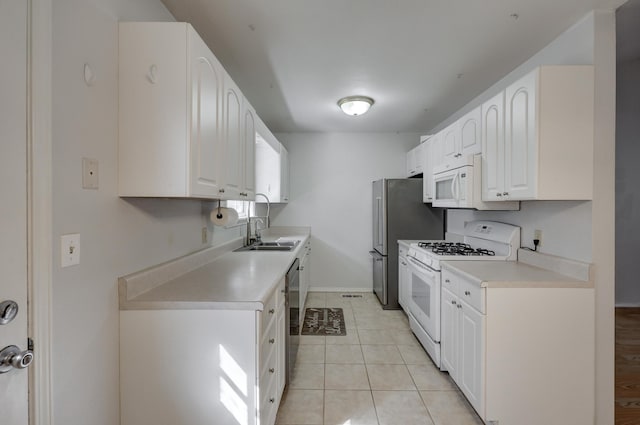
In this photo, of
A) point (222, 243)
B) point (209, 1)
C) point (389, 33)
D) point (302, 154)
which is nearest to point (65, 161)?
Answer: point (209, 1)

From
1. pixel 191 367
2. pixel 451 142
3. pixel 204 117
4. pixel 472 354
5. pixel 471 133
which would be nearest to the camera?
pixel 191 367

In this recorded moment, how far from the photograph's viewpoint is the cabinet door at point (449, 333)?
7.21 ft

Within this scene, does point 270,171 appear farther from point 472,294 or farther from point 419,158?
point 472,294

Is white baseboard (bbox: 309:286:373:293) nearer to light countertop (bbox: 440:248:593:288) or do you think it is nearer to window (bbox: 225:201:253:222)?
window (bbox: 225:201:253:222)

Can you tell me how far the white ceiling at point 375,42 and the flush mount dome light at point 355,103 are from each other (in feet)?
0.26

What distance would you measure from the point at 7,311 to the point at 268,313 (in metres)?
0.99

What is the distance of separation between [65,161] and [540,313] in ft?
7.98

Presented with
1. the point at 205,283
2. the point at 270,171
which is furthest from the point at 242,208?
the point at 205,283

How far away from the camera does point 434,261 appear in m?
2.60

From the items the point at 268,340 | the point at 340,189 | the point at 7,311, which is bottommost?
the point at 268,340

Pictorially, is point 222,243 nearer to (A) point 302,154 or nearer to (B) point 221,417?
(B) point 221,417

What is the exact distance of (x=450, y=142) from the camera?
304 centimetres

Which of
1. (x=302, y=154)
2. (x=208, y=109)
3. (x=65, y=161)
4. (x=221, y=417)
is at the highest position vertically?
(x=302, y=154)

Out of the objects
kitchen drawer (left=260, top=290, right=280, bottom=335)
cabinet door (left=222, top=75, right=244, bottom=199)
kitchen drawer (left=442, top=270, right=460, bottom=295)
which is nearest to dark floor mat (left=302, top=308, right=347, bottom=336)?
kitchen drawer (left=442, top=270, right=460, bottom=295)
